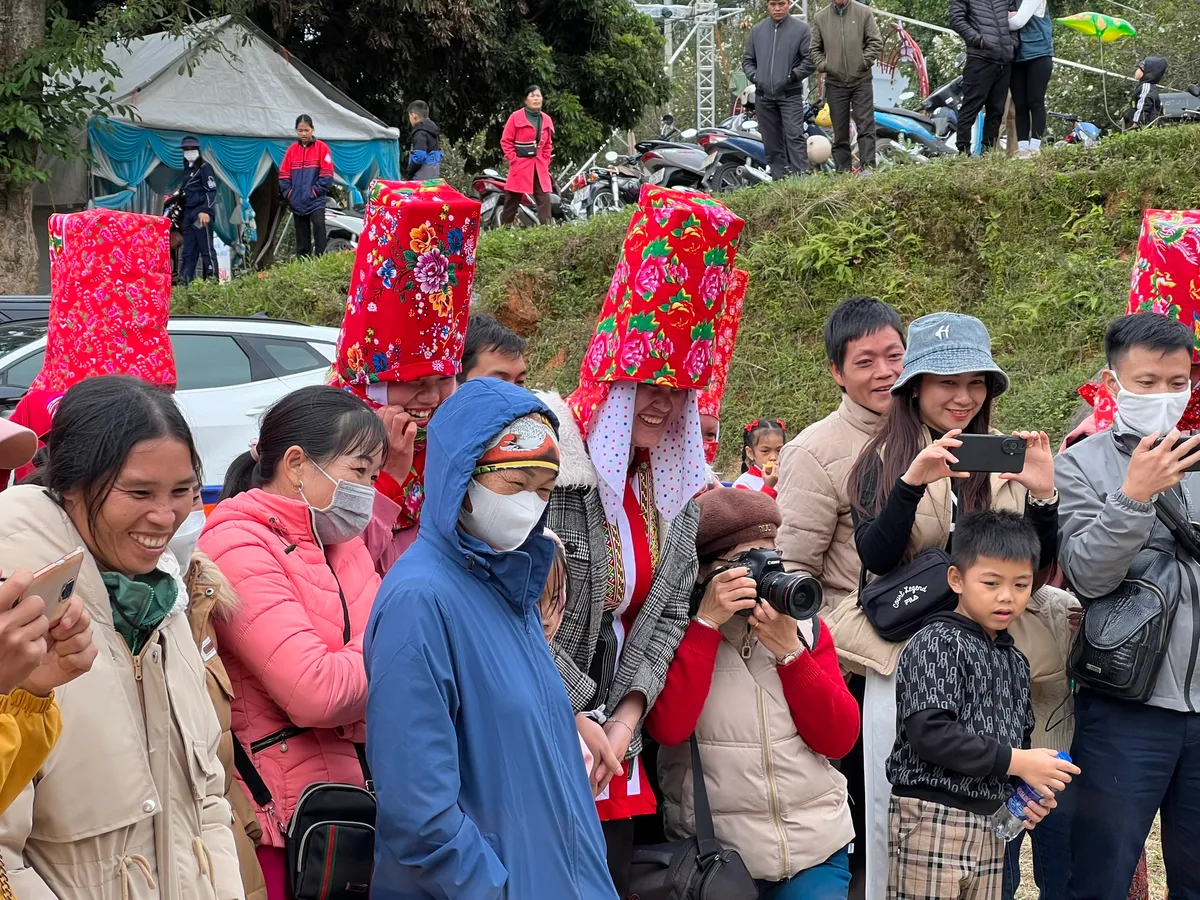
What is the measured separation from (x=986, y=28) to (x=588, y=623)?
9.36 metres

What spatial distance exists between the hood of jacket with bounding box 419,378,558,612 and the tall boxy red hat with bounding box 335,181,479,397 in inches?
41.7

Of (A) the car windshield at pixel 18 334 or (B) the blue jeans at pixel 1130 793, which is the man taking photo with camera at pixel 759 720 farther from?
(A) the car windshield at pixel 18 334

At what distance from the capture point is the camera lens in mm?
3047

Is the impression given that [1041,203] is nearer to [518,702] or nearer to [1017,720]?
[1017,720]

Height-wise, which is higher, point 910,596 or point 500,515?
point 500,515

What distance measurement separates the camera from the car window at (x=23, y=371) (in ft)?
26.5

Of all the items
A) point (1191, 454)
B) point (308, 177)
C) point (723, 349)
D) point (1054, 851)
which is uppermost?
point (308, 177)

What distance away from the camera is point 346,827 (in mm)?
2770

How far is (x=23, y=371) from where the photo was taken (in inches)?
322

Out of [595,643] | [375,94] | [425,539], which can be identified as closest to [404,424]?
[595,643]

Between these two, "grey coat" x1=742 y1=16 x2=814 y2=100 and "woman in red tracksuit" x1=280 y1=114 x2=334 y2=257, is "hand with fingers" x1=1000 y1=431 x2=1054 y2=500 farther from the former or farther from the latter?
"woman in red tracksuit" x1=280 y1=114 x2=334 y2=257

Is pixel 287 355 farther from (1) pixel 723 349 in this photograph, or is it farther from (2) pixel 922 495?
(2) pixel 922 495

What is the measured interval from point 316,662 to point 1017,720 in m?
1.83

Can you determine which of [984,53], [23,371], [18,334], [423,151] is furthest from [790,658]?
[423,151]
